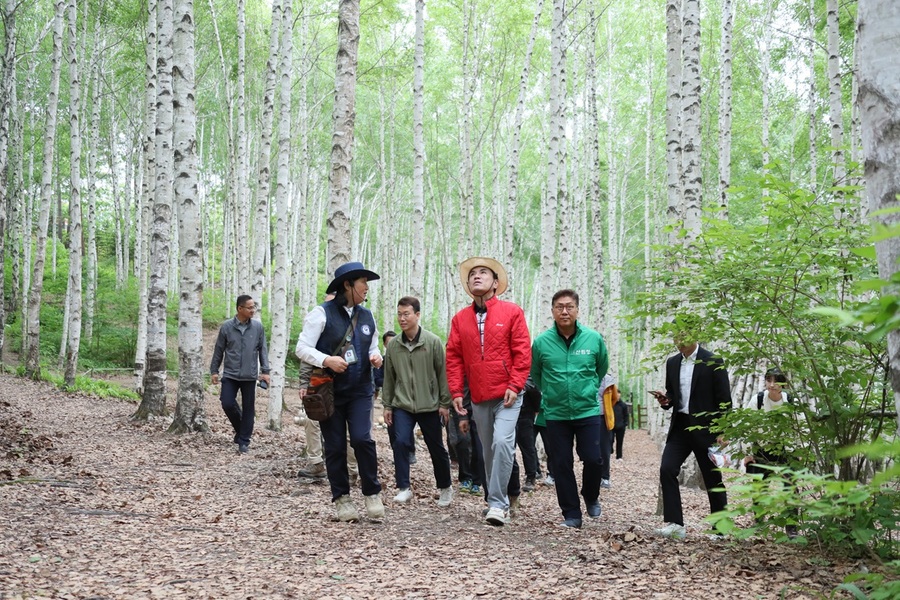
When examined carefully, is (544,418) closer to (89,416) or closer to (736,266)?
(736,266)

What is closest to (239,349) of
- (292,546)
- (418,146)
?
(292,546)

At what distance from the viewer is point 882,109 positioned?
244 centimetres

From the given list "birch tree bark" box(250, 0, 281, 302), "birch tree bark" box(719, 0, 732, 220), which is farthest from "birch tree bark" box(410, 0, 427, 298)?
"birch tree bark" box(719, 0, 732, 220)

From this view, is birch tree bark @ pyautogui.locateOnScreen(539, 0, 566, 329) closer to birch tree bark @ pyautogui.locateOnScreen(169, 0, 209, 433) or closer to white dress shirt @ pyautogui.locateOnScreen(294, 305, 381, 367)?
birch tree bark @ pyautogui.locateOnScreen(169, 0, 209, 433)

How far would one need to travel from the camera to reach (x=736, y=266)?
14.3ft

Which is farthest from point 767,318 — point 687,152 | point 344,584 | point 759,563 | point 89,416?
point 89,416

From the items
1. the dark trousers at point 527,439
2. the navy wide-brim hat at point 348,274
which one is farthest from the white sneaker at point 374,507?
the dark trousers at point 527,439

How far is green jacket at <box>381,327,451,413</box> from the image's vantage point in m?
6.37

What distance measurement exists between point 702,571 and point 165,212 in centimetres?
885

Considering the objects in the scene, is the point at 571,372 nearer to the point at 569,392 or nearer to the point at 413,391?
the point at 569,392

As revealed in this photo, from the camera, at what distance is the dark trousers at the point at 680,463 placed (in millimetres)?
5395

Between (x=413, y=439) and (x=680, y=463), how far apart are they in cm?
229

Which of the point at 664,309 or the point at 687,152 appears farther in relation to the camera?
the point at 687,152

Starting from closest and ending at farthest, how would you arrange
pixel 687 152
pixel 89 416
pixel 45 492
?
pixel 45 492, pixel 687 152, pixel 89 416
